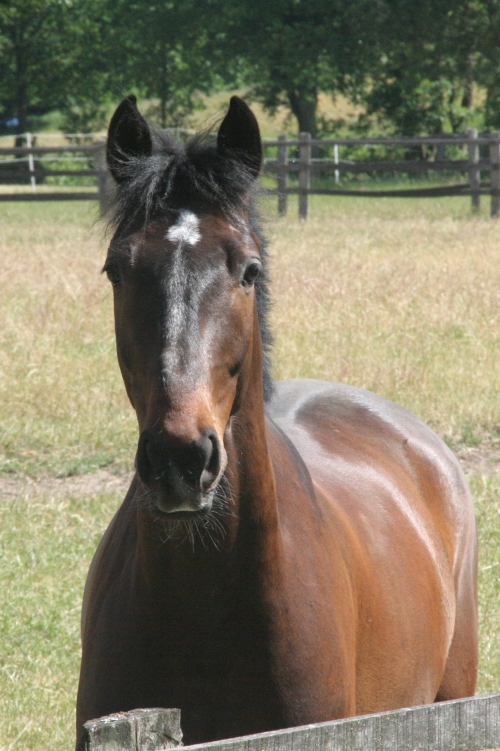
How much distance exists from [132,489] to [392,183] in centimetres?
2935

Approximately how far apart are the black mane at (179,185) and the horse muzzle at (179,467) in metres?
0.55

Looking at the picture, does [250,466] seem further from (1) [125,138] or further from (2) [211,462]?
(1) [125,138]

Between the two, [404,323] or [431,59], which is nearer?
[404,323]

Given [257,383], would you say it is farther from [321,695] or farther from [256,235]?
[321,695]

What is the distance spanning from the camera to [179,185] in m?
2.00

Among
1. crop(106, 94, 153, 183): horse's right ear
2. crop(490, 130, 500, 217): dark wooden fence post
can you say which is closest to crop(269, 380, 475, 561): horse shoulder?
crop(106, 94, 153, 183): horse's right ear

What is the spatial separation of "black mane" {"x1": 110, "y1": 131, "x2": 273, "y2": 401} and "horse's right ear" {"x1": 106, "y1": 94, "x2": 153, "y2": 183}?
0.02 metres

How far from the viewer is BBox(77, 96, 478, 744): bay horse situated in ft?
5.71

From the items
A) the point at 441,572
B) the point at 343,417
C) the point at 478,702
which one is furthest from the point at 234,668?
the point at 343,417

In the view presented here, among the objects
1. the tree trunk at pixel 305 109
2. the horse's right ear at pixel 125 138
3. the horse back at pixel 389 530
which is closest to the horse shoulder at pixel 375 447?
the horse back at pixel 389 530

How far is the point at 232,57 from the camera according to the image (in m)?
38.6

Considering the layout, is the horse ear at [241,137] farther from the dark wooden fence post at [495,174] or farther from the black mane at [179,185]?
the dark wooden fence post at [495,174]

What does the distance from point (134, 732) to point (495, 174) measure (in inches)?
663

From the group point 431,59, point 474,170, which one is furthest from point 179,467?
point 431,59
